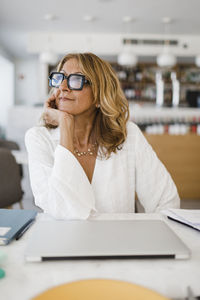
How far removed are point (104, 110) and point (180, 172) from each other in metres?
2.76

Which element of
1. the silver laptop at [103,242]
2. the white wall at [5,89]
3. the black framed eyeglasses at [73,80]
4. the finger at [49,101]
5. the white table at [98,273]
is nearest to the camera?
the white table at [98,273]

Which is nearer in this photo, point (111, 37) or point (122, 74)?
point (111, 37)

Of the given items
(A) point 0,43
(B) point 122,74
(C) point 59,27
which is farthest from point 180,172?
(A) point 0,43

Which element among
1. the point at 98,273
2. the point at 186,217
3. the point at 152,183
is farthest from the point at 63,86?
the point at 98,273

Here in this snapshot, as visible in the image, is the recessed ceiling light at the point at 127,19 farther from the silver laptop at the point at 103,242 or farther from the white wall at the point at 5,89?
the silver laptop at the point at 103,242

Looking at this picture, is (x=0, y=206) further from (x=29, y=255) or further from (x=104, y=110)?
(x=29, y=255)

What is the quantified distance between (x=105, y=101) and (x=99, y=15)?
18.1 ft

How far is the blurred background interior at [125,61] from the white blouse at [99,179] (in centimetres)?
74

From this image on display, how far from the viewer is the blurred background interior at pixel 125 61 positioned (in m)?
3.85

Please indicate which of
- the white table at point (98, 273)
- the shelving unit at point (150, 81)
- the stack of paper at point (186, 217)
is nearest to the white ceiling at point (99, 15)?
the shelving unit at point (150, 81)

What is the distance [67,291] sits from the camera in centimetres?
50

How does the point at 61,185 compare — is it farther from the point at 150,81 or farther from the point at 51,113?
the point at 150,81

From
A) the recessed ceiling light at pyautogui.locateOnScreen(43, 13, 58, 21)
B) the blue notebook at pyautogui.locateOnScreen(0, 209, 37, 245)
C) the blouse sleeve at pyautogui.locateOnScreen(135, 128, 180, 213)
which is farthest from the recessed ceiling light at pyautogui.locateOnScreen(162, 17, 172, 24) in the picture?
the blue notebook at pyautogui.locateOnScreen(0, 209, 37, 245)

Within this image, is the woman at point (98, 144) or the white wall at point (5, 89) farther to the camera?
the white wall at point (5, 89)
